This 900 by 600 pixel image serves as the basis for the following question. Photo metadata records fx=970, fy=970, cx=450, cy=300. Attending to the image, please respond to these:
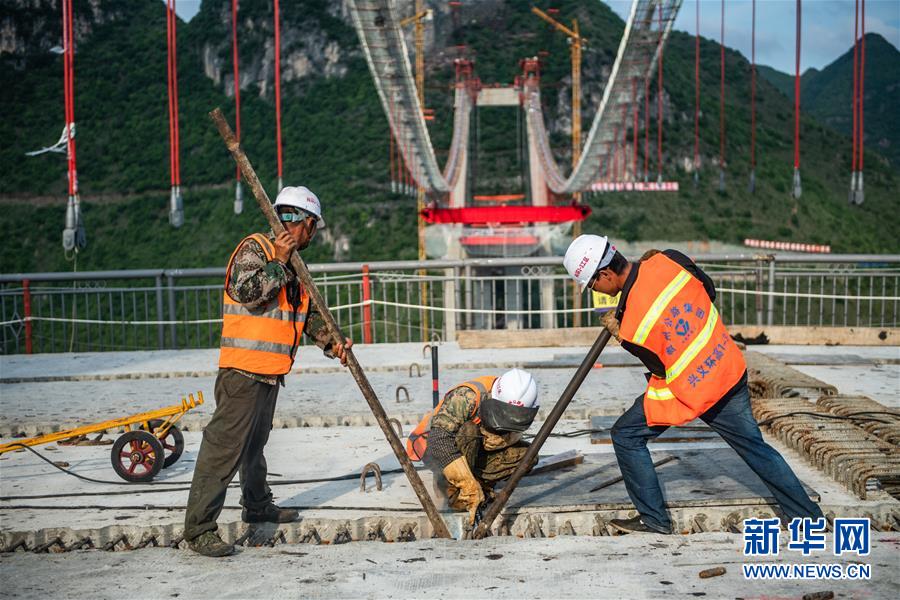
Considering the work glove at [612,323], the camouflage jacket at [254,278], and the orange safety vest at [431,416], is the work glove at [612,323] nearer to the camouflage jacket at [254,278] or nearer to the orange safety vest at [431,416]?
the orange safety vest at [431,416]

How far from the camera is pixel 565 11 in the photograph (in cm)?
11731

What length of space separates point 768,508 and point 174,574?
10.3 ft

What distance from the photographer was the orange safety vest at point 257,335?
5047mm

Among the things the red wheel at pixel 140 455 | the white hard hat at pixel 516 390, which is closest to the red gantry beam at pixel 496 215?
the red wheel at pixel 140 455

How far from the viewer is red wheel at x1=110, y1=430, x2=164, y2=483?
21.2 feet

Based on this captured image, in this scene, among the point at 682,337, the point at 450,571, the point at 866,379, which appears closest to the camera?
the point at 450,571

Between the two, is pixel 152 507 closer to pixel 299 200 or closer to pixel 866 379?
pixel 299 200

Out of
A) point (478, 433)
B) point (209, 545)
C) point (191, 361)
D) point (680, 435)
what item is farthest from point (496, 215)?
point (209, 545)

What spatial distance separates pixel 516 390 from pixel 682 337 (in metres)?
1.12

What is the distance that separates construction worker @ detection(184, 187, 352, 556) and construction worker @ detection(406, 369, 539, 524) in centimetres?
77

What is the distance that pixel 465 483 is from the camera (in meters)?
5.30

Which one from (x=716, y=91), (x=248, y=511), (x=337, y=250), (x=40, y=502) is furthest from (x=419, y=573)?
(x=716, y=91)

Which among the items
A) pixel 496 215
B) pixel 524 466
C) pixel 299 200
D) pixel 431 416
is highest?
Result: pixel 496 215

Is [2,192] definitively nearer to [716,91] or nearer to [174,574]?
[716,91]
